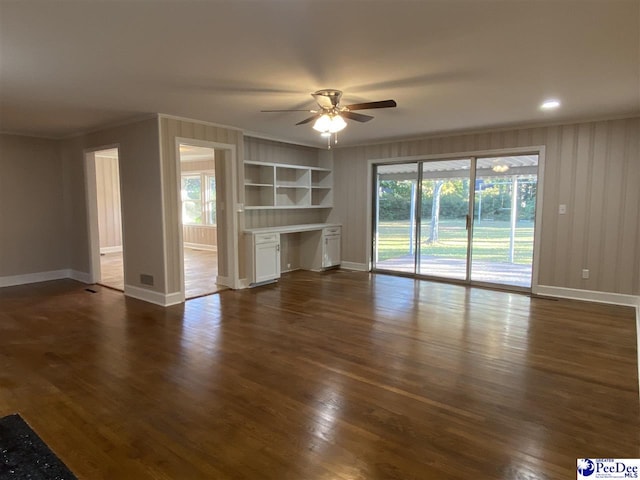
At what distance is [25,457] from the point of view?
207 centimetres

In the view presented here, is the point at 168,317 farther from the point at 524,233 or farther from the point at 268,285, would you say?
the point at 524,233

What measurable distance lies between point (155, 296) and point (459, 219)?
15.9 ft

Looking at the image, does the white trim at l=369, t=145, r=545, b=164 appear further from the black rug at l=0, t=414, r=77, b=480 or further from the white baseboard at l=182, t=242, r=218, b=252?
the black rug at l=0, t=414, r=77, b=480

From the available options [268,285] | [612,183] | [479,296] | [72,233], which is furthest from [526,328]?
[72,233]

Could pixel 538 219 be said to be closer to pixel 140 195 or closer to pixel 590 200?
pixel 590 200

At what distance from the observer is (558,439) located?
2.22m

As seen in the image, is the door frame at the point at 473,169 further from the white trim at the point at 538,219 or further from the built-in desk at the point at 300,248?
the built-in desk at the point at 300,248

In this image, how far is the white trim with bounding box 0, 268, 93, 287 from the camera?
621 centimetres

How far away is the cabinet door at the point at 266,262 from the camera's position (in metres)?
6.08

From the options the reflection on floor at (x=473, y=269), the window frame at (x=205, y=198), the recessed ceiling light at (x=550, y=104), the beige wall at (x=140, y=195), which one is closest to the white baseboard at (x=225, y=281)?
the beige wall at (x=140, y=195)

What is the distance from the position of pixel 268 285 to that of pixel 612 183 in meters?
5.07

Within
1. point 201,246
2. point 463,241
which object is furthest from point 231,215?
point 201,246

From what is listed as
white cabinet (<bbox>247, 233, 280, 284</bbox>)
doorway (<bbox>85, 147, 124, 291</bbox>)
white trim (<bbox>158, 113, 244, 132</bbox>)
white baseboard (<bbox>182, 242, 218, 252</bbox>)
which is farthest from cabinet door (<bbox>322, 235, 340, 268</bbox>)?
doorway (<bbox>85, 147, 124, 291</bbox>)

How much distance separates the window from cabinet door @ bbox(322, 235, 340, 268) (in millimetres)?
3956
